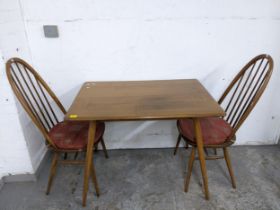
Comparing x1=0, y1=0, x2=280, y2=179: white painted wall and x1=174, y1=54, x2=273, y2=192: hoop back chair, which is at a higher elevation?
x1=0, y1=0, x2=280, y2=179: white painted wall

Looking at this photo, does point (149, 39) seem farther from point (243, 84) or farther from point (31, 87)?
point (31, 87)

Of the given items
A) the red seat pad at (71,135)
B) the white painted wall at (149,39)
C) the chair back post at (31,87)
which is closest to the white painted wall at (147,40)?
the white painted wall at (149,39)

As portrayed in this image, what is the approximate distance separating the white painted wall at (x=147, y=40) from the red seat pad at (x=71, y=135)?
0.92ft

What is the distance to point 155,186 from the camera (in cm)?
173

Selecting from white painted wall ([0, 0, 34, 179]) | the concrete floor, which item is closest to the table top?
white painted wall ([0, 0, 34, 179])

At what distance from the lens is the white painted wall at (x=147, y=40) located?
1.63 meters

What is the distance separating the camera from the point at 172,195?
5.40ft

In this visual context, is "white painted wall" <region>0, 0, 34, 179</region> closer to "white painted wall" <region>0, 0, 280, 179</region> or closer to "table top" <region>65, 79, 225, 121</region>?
"white painted wall" <region>0, 0, 280, 179</region>

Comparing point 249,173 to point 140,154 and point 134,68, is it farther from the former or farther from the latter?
point 134,68

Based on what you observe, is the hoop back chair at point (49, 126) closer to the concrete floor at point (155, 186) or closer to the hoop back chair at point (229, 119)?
the concrete floor at point (155, 186)

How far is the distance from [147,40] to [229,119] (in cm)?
Result: 102

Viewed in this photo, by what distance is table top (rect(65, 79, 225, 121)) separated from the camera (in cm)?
129

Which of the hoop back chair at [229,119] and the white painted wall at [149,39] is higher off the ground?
the white painted wall at [149,39]

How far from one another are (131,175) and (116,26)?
1.24 metres
